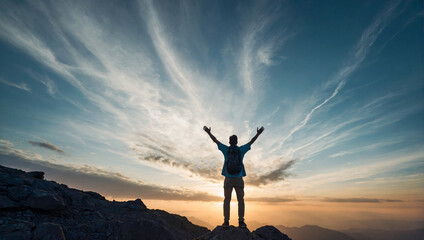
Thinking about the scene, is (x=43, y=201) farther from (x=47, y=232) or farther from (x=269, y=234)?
(x=269, y=234)

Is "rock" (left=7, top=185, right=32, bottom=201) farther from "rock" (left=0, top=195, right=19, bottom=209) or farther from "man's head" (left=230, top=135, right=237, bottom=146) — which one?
"man's head" (left=230, top=135, right=237, bottom=146)

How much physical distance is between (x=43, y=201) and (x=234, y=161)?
1025 cm

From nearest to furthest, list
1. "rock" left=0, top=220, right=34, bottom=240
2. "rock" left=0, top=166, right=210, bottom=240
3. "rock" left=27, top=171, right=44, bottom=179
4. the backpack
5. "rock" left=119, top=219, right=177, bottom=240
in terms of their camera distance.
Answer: "rock" left=0, top=220, right=34, bottom=240 < "rock" left=0, top=166, right=210, bottom=240 < the backpack < "rock" left=119, top=219, right=177, bottom=240 < "rock" left=27, top=171, right=44, bottom=179

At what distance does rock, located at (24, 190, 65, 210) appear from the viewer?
940cm

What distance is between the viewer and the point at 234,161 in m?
9.05

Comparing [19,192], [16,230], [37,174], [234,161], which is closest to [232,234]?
[234,161]

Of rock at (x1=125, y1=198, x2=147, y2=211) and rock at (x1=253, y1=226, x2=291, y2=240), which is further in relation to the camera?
rock at (x1=125, y1=198, x2=147, y2=211)

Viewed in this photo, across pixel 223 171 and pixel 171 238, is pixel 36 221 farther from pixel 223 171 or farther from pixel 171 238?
pixel 223 171

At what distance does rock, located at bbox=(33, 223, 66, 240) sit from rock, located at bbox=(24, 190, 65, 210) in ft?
7.08

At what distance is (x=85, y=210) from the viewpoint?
36.4 ft

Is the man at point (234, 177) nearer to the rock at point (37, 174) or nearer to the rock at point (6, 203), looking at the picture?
the rock at point (6, 203)

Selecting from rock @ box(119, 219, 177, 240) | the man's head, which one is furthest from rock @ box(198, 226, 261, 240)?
the man's head

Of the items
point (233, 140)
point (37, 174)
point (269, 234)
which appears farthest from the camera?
point (37, 174)

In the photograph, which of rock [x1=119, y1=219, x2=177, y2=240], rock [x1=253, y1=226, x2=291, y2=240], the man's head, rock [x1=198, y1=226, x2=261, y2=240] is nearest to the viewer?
rock [x1=198, y1=226, x2=261, y2=240]
